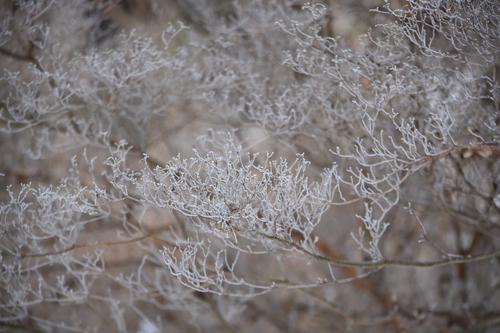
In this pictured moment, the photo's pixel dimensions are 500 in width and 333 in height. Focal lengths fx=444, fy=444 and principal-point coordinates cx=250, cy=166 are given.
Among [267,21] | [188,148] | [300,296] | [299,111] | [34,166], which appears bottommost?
[300,296]

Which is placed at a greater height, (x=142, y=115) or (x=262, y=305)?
(x=142, y=115)

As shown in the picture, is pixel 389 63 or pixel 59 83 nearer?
pixel 389 63

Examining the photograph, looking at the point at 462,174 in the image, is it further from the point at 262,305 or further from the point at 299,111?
the point at 262,305

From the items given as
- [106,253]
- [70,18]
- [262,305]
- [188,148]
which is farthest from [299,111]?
[106,253]

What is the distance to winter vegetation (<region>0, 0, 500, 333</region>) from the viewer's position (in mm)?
2887

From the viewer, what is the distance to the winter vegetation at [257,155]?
2887mm

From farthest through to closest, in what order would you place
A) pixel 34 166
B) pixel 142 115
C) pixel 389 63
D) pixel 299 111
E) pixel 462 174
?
1. pixel 34 166
2. pixel 142 115
3. pixel 299 111
4. pixel 462 174
5. pixel 389 63

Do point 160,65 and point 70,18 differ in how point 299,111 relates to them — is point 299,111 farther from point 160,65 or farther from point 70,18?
point 70,18

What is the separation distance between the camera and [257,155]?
3.05 m

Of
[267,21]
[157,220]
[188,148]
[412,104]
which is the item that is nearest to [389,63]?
[412,104]

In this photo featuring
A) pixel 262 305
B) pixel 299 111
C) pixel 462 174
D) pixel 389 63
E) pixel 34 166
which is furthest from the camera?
pixel 262 305

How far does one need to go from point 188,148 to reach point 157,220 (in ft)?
4.13

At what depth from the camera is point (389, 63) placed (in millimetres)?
3316

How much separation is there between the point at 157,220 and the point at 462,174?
482cm
